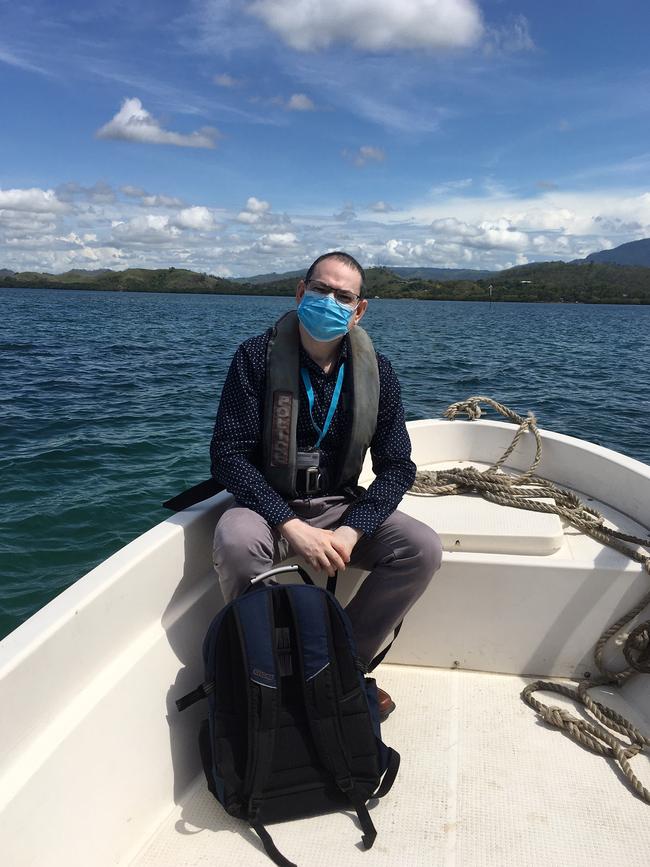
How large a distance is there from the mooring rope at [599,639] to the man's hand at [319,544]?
1124 millimetres

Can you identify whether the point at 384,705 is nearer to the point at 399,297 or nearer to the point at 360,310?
the point at 360,310

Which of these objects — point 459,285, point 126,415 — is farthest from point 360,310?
point 459,285

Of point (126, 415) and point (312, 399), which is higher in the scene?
point (312, 399)

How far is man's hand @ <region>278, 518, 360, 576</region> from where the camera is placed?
2334mm

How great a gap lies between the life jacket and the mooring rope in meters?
1.11

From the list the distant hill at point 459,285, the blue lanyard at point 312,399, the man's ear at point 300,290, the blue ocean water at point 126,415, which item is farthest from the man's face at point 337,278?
the distant hill at point 459,285

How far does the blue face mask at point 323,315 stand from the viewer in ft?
8.18

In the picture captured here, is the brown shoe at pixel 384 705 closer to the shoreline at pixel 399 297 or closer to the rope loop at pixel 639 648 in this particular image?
the rope loop at pixel 639 648

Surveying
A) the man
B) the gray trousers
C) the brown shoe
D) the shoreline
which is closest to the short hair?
the man

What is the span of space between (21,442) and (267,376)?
25.6 feet

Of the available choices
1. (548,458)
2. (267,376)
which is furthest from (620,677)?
(267,376)

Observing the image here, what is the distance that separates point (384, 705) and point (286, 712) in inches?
26.6

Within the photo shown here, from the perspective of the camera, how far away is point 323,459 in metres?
2.64

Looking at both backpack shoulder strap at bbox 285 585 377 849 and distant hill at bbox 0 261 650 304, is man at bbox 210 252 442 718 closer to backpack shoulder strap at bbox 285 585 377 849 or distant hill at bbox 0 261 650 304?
backpack shoulder strap at bbox 285 585 377 849
